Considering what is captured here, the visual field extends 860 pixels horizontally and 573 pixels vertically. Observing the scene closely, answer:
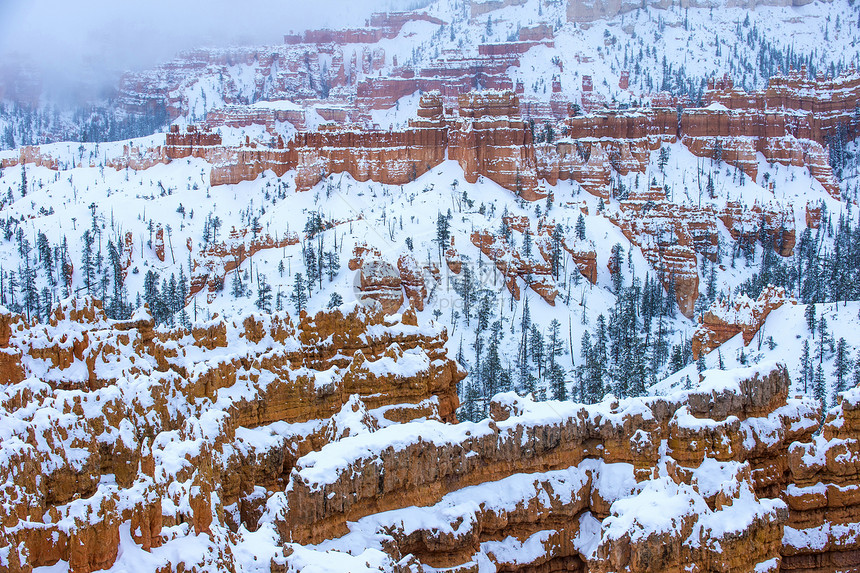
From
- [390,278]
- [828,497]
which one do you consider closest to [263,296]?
[390,278]

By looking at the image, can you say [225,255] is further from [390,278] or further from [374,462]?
[374,462]

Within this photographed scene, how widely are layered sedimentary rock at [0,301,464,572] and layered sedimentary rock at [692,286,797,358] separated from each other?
37310 millimetres

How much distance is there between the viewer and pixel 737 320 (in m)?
77.2

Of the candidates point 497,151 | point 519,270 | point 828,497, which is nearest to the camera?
point 828,497

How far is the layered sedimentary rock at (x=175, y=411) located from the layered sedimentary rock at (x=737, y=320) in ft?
122

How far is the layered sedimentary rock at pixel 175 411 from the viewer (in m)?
19.9

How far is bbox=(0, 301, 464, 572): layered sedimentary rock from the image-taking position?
65.3 feet

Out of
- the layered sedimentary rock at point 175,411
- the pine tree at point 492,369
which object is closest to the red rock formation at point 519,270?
the pine tree at point 492,369

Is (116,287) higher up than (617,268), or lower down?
higher up

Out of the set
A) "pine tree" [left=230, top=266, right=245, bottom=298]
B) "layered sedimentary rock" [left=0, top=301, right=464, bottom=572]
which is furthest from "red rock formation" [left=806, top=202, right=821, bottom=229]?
"layered sedimentary rock" [left=0, top=301, right=464, bottom=572]

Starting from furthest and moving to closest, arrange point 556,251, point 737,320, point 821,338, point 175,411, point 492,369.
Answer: point 556,251
point 737,320
point 492,369
point 821,338
point 175,411

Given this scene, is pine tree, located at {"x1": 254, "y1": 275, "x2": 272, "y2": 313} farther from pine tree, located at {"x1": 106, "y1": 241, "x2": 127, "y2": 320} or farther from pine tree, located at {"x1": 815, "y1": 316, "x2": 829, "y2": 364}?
pine tree, located at {"x1": 815, "y1": 316, "x2": 829, "y2": 364}

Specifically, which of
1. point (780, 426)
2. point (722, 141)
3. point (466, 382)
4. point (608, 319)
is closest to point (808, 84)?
point (722, 141)

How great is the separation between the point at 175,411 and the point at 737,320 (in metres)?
52.4
